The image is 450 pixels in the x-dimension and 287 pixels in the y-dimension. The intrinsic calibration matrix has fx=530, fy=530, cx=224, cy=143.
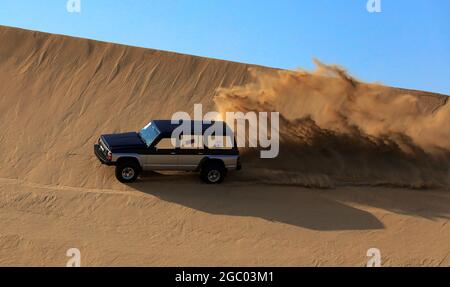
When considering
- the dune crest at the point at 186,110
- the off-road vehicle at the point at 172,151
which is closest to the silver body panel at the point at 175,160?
the off-road vehicle at the point at 172,151

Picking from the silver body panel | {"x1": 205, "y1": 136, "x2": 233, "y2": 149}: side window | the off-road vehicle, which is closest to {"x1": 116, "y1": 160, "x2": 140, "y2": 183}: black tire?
the off-road vehicle

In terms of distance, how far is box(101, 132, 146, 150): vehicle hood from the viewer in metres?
11.4

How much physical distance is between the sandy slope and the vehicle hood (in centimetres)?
83

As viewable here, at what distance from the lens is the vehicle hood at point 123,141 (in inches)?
448

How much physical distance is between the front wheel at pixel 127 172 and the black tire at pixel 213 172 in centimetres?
145

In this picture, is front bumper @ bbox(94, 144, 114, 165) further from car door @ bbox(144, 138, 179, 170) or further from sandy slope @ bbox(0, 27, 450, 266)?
car door @ bbox(144, 138, 179, 170)

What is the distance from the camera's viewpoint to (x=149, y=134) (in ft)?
38.6

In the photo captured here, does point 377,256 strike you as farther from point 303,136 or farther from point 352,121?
→ point 352,121

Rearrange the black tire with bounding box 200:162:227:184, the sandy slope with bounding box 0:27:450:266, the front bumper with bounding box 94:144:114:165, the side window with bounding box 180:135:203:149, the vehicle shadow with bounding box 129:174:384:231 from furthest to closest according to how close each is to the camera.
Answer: the black tire with bounding box 200:162:227:184 < the side window with bounding box 180:135:203:149 < the front bumper with bounding box 94:144:114:165 < the vehicle shadow with bounding box 129:174:384:231 < the sandy slope with bounding box 0:27:450:266

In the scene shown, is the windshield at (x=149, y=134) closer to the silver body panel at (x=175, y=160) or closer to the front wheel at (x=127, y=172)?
the silver body panel at (x=175, y=160)

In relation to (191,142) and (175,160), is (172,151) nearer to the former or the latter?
(175,160)

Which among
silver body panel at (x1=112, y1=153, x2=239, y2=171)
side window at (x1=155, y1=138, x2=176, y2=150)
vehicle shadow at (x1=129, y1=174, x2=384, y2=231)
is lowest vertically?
vehicle shadow at (x1=129, y1=174, x2=384, y2=231)

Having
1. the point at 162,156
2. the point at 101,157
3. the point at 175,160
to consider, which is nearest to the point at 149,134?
the point at 162,156
